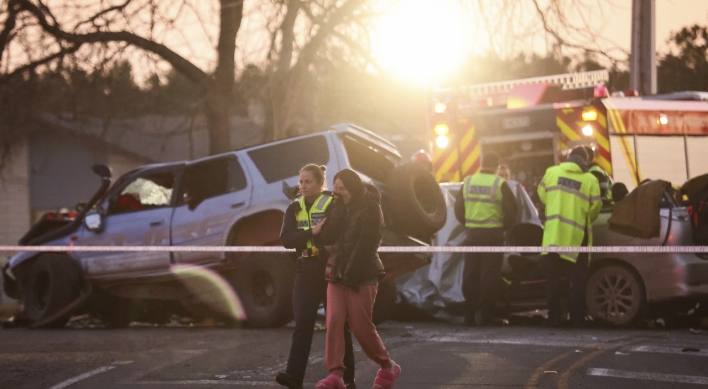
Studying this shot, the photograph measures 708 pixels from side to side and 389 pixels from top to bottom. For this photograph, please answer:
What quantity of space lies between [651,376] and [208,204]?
221 inches

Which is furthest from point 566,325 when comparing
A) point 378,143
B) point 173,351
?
point 173,351

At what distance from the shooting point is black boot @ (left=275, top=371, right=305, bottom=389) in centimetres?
682

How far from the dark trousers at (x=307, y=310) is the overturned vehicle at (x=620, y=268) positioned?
4.81 metres

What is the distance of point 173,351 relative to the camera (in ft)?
29.9

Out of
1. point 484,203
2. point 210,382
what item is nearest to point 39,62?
point 484,203

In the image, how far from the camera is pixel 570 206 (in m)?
11.3

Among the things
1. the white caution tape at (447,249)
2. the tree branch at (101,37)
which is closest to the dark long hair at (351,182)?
the white caution tape at (447,249)

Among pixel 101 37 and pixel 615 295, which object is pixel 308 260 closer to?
pixel 615 295

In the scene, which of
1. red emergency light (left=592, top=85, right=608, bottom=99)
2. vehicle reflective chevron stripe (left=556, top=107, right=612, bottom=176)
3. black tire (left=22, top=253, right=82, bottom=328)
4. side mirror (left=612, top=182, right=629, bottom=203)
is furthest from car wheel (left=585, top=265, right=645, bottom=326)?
black tire (left=22, top=253, right=82, bottom=328)

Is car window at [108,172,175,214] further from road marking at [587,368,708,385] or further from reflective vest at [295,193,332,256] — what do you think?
road marking at [587,368,708,385]

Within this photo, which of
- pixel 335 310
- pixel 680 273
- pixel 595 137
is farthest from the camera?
A: pixel 595 137

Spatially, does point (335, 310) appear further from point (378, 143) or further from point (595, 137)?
point (595, 137)

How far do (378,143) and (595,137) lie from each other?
3447 mm

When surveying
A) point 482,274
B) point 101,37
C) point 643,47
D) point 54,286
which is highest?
point 643,47
